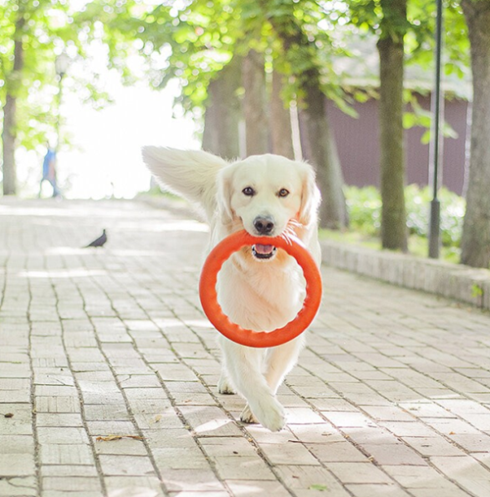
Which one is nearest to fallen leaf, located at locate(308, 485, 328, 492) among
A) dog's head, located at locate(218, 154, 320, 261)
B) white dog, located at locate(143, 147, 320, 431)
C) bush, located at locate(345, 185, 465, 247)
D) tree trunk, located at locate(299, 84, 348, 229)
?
white dog, located at locate(143, 147, 320, 431)

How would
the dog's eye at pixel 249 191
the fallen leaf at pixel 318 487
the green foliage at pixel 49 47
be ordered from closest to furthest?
the fallen leaf at pixel 318 487 → the dog's eye at pixel 249 191 → the green foliage at pixel 49 47

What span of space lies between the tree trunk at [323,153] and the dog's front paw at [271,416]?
1100 cm

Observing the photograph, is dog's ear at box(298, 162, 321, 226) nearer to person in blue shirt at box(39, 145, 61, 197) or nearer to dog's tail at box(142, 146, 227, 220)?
dog's tail at box(142, 146, 227, 220)

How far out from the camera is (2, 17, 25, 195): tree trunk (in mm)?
31516

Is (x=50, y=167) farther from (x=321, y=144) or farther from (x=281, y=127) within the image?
(x=321, y=144)

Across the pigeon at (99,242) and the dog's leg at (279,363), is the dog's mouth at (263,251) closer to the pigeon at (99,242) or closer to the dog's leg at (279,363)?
the dog's leg at (279,363)

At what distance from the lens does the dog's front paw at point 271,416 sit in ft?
14.1

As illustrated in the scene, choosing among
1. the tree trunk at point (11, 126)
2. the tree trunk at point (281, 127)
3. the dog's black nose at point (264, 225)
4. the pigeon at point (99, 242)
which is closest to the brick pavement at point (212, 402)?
the dog's black nose at point (264, 225)

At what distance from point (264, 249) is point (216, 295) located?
39 cm

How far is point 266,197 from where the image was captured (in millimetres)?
4680

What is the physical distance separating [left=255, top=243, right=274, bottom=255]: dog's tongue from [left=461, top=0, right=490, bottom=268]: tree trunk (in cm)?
568

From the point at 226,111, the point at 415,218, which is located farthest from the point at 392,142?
the point at 226,111

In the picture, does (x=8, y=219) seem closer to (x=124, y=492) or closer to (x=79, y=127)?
(x=124, y=492)

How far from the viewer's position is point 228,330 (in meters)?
4.65
